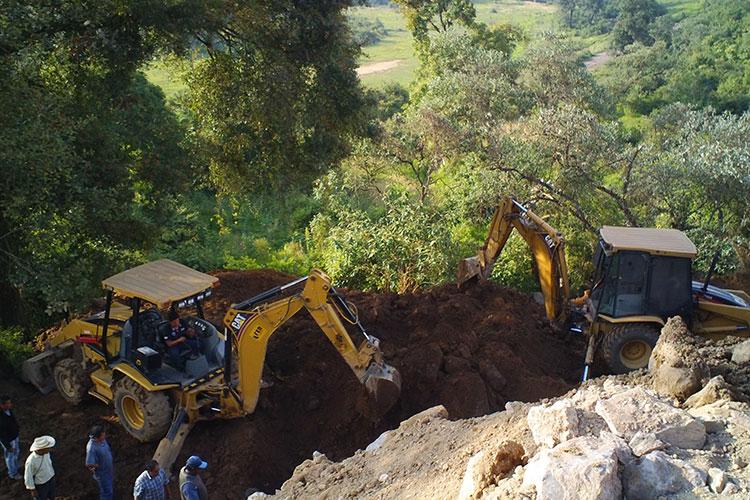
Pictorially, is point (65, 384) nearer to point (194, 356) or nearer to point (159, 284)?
point (194, 356)

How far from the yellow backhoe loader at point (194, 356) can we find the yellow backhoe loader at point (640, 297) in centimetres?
346

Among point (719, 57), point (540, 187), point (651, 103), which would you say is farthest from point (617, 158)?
point (719, 57)

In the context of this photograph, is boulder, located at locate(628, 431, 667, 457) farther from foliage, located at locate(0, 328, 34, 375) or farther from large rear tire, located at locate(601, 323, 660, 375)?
foliage, located at locate(0, 328, 34, 375)

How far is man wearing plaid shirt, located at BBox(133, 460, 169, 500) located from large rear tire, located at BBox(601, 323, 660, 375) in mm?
6469

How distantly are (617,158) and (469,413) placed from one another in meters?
8.65

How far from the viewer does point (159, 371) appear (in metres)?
9.21

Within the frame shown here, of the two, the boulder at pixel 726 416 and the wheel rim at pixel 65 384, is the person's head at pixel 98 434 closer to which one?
the wheel rim at pixel 65 384

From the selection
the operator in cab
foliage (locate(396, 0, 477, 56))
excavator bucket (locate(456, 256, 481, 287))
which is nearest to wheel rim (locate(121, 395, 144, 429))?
the operator in cab

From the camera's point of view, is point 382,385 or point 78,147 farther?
point 78,147

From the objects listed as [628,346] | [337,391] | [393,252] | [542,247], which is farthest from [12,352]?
[628,346]

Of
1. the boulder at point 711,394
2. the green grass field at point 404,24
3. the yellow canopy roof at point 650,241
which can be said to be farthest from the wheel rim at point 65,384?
the green grass field at point 404,24

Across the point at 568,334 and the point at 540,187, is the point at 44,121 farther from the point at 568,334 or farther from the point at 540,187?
the point at 540,187

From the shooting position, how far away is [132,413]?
9.41 meters

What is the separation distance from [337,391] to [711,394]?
5.01 meters
